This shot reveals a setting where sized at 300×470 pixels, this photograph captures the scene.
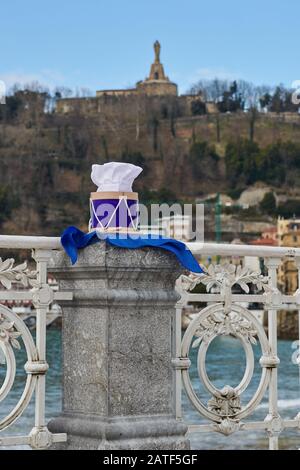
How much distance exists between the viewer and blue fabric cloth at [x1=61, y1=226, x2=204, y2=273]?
4.75 meters

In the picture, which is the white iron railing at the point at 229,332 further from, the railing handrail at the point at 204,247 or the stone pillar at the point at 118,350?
the stone pillar at the point at 118,350

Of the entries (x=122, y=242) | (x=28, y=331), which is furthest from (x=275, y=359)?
(x=28, y=331)

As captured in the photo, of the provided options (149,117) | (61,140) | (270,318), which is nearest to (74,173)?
(61,140)

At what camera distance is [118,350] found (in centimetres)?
472

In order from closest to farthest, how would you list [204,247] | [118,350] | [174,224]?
1. [118,350]
2. [204,247]
3. [174,224]

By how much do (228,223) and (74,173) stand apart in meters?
23.9

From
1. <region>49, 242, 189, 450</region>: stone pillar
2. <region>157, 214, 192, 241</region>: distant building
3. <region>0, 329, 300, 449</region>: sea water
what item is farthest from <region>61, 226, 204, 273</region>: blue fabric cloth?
<region>0, 329, 300, 449</region>: sea water

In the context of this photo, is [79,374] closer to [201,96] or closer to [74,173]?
[74,173]

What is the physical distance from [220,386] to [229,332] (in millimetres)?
34070

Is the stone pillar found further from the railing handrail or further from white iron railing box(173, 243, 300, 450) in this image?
white iron railing box(173, 243, 300, 450)

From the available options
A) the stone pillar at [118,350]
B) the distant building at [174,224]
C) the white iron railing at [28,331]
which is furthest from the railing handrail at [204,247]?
the distant building at [174,224]

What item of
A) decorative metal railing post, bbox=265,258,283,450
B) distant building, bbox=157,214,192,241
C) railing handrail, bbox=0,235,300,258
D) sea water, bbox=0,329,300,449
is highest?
distant building, bbox=157,214,192,241

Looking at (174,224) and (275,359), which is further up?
(174,224)

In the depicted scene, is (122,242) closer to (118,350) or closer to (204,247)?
(118,350)
